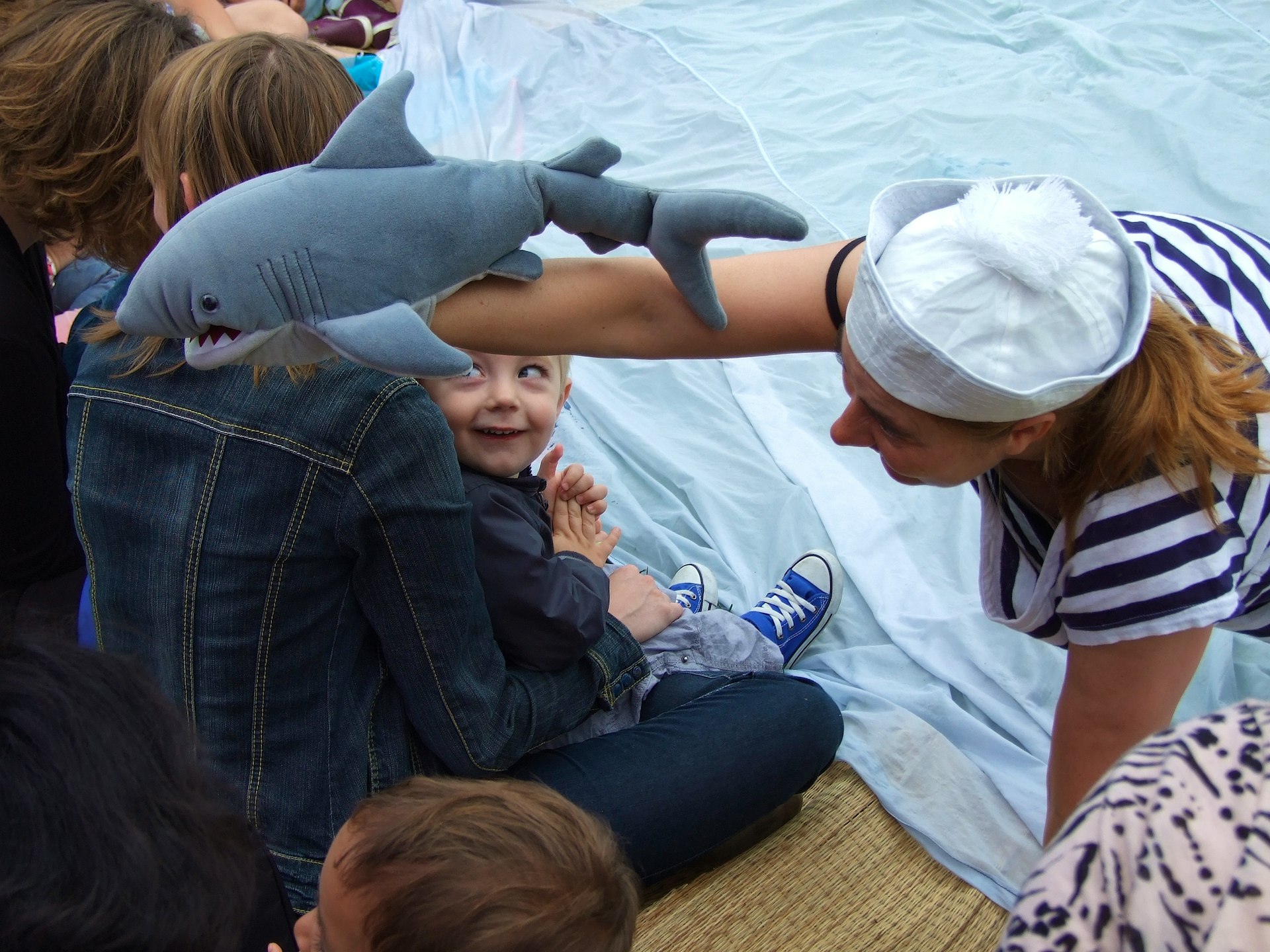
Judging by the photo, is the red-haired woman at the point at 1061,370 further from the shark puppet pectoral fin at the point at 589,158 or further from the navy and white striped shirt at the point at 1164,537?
the shark puppet pectoral fin at the point at 589,158

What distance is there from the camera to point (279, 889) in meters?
0.94

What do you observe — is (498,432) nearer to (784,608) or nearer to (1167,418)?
(784,608)

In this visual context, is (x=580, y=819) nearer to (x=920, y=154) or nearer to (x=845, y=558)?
(x=845, y=558)

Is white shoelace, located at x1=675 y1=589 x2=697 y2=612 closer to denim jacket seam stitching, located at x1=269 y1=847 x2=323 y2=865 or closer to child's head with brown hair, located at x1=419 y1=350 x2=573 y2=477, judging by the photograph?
child's head with brown hair, located at x1=419 y1=350 x2=573 y2=477

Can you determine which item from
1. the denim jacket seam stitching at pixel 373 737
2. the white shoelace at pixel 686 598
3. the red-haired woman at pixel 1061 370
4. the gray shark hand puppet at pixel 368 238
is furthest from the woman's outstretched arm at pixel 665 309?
the white shoelace at pixel 686 598

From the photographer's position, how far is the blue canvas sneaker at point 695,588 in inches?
62.9

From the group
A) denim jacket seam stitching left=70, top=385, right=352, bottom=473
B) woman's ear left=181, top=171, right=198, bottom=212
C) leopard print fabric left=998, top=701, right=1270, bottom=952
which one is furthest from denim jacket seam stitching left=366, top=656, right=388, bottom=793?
leopard print fabric left=998, top=701, right=1270, bottom=952

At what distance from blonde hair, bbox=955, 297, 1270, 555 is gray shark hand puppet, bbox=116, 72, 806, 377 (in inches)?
11.6

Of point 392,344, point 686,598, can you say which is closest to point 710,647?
point 686,598

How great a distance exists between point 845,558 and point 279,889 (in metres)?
1.04

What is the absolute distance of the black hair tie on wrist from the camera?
1.02 meters

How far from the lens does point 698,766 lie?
117 centimetres

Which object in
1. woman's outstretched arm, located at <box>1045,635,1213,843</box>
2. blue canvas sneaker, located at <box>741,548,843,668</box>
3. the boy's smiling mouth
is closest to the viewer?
woman's outstretched arm, located at <box>1045,635,1213,843</box>

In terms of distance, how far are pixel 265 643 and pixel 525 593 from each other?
0.27m
